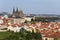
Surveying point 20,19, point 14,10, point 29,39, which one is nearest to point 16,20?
point 20,19

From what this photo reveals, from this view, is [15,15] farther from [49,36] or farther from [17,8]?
[49,36]

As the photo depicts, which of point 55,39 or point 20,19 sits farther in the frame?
point 20,19

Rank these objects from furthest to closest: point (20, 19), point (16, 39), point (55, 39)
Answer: point (20, 19) → point (55, 39) → point (16, 39)

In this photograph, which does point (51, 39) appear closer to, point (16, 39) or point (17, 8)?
point (16, 39)

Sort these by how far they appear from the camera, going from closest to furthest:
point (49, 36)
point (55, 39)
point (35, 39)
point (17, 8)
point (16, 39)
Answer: point (16, 39) < point (35, 39) < point (55, 39) < point (49, 36) < point (17, 8)

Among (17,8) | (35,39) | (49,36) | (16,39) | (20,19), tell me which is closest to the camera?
(16,39)

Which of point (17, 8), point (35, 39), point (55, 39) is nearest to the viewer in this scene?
point (35, 39)

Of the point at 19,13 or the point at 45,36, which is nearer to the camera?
the point at 45,36

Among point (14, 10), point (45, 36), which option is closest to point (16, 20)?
point (14, 10)

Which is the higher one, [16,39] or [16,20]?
[16,39]
